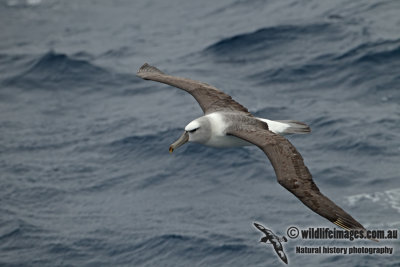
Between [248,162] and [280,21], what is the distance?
767 cm

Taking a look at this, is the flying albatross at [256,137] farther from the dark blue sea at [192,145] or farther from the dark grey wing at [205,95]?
the dark blue sea at [192,145]

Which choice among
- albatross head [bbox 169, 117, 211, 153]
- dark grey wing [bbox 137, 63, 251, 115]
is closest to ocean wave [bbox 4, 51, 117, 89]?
dark grey wing [bbox 137, 63, 251, 115]

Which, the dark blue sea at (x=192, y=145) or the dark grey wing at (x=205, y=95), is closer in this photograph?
the dark grey wing at (x=205, y=95)

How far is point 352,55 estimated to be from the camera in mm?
23047

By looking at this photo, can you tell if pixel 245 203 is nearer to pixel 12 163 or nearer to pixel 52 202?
pixel 52 202

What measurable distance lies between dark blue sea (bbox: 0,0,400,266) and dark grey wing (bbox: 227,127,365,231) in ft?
12.6

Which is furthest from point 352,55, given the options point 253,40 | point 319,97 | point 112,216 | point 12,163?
point 12,163

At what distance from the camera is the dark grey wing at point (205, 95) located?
53.8 feet

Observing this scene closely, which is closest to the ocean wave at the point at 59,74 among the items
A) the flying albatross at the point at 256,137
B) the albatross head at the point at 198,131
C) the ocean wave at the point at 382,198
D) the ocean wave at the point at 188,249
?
the flying albatross at the point at 256,137

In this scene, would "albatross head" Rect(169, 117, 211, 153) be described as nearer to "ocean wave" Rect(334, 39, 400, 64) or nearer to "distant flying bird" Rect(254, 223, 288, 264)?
"distant flying bird" Rect(254, 223, 288, 264)

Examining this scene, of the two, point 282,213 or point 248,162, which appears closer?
point 282,213

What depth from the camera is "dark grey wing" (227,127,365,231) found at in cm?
1202

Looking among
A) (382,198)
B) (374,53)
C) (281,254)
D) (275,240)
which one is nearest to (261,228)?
(275,240)

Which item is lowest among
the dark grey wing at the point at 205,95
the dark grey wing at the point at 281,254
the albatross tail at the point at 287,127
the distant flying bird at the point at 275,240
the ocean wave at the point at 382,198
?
the dark grey wing at the point at 281,254
